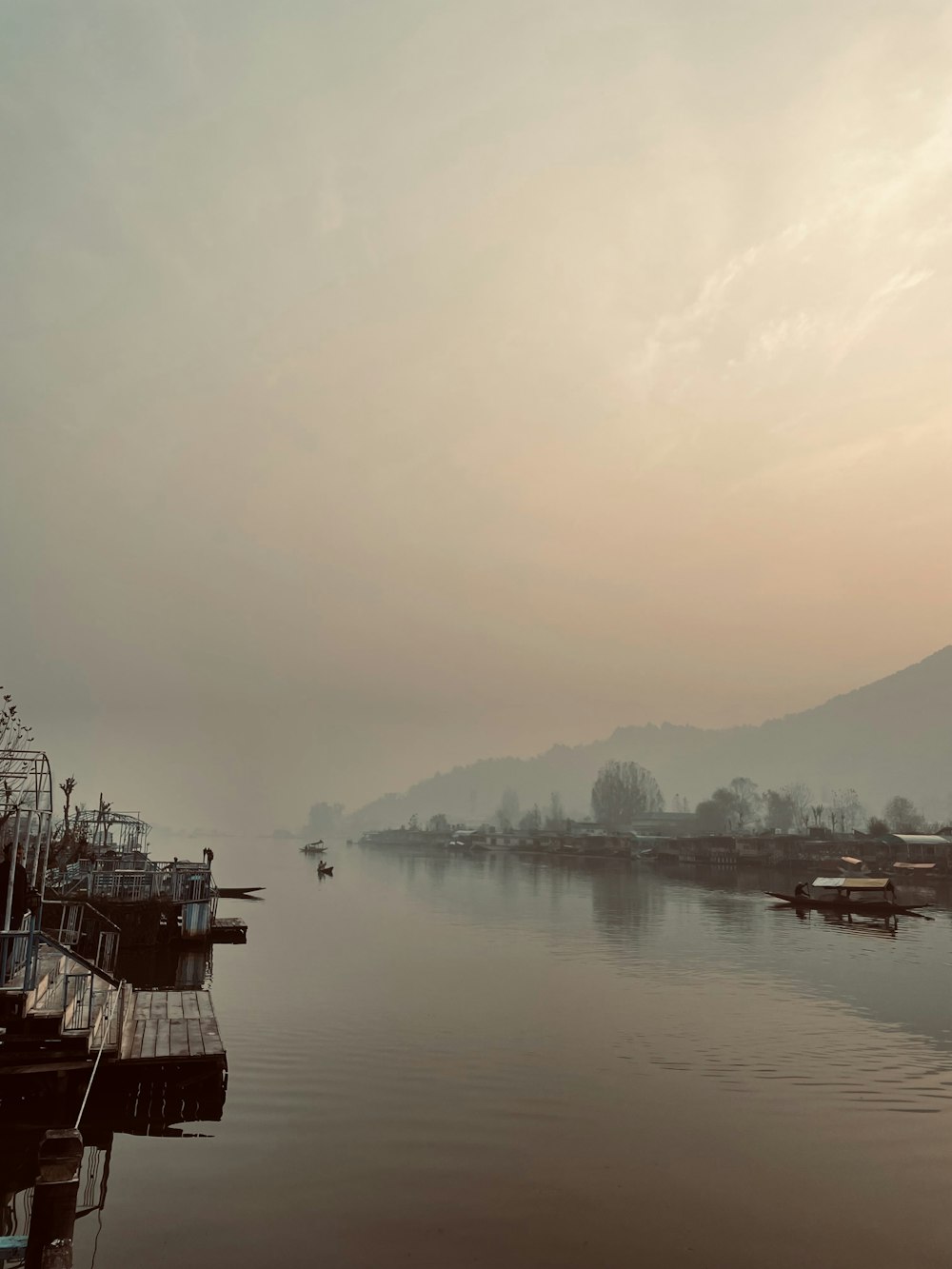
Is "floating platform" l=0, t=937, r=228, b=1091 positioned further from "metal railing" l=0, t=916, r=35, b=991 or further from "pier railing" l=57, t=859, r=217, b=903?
"pier railing" l=57, t=859, r=217, b=903

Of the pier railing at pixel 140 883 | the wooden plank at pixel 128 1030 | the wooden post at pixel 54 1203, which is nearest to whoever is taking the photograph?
the wooden post at pixel 54 1203

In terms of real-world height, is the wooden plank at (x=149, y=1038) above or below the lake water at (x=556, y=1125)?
above

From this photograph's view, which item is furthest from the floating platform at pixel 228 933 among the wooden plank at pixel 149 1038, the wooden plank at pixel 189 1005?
the wooden plank at pixel 149 1038

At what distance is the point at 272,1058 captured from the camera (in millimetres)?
30750

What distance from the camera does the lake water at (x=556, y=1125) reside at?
1731 cm

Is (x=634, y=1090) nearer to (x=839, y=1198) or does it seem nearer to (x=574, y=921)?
(x=839, y=1198)

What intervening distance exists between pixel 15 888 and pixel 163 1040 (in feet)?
21.8

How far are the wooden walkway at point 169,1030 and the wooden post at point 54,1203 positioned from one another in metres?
11.5

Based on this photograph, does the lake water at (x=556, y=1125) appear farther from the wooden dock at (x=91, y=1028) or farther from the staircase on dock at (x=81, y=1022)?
the staircase on dock at (x=81, y=1022)

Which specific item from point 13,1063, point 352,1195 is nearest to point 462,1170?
point 352,1195

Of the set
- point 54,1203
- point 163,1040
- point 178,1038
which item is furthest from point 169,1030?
point 54,1203

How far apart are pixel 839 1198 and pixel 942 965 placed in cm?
4480

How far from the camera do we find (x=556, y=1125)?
23922 millimetres

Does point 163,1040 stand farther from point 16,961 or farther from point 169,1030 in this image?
point 16,961
